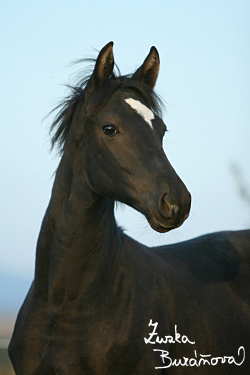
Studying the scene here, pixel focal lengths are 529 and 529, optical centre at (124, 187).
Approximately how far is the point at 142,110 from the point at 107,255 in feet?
3.90

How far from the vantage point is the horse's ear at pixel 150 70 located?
4.59m

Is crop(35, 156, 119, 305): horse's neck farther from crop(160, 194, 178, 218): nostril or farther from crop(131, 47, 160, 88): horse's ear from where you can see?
crop(131, 47, 160, 88): horse's ear

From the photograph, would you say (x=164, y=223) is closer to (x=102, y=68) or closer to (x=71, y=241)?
(x=71, y=241)

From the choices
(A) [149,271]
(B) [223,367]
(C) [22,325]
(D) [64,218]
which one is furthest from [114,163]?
(B) [223,367]

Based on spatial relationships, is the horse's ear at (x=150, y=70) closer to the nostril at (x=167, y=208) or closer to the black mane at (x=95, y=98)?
the black mane at (x=95, y=98)
